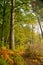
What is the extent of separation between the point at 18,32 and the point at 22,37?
277cm

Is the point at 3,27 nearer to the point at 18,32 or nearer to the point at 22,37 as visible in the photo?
the point at 18,32

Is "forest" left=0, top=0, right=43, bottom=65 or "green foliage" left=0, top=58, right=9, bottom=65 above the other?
"forest" left=0, top=0, right=43, bottom=65

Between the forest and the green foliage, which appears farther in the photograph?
the forest

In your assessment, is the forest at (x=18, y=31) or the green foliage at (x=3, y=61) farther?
the forest at (x=18, y=31)

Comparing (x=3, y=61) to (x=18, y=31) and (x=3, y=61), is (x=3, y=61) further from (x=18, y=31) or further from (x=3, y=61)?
(x=18, y=31)

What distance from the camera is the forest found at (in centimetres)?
1370

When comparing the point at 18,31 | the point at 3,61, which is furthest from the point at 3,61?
the point at 18,31

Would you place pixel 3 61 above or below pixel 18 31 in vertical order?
below

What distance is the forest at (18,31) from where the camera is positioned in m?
13.7

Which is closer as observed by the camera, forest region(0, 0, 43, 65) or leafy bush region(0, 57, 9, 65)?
leafy bush region(0, 57, 9, 65)

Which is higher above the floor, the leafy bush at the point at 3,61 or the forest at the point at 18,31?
the forest at the point at 18,31

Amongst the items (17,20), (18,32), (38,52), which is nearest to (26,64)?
(38,52)

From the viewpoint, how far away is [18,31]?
88.2ft

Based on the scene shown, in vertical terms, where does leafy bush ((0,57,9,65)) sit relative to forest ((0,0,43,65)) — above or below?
below
